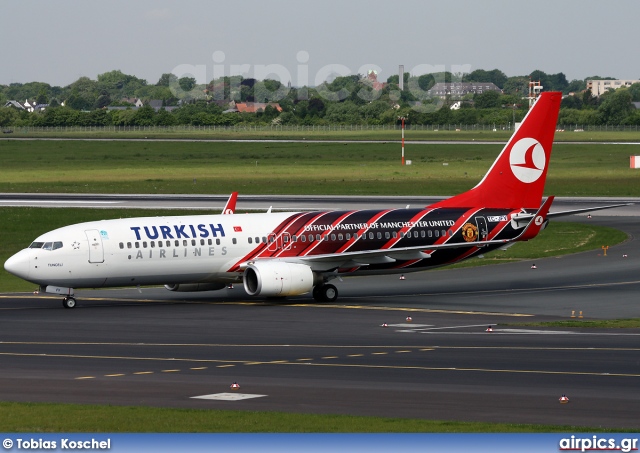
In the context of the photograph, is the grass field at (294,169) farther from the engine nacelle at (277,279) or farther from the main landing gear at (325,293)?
the engine nacelle at (277,279)

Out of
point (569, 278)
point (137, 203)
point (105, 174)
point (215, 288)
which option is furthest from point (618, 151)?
point (215, 288)

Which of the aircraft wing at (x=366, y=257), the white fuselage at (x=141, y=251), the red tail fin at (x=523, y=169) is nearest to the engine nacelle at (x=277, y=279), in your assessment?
the aircraft wing at (x=366, y=257)

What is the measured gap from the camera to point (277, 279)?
51.2 meters

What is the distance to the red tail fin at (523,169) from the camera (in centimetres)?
5744

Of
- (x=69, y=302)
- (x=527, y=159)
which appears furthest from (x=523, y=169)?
(x=69, y=302)

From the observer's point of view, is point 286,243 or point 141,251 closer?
point 141,251

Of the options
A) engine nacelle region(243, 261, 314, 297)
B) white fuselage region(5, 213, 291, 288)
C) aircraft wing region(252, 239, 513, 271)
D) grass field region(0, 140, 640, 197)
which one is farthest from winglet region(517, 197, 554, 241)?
grass field region(0, 140, 640, 197)

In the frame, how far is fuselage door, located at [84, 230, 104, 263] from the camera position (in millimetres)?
49969

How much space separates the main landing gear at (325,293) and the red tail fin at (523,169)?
785 cm

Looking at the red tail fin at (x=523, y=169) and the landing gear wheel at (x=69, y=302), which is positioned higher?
the red tail fin at (x=523, y=169)

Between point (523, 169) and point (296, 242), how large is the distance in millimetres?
13042

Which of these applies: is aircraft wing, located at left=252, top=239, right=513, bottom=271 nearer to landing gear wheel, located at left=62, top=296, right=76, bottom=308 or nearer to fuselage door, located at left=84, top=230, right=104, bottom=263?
fuselage door, located at left=84, top=230, right=104, bottom=263

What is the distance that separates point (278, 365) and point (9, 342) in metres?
11.2

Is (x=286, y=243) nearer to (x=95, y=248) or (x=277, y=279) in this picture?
(x=277, y=279)
